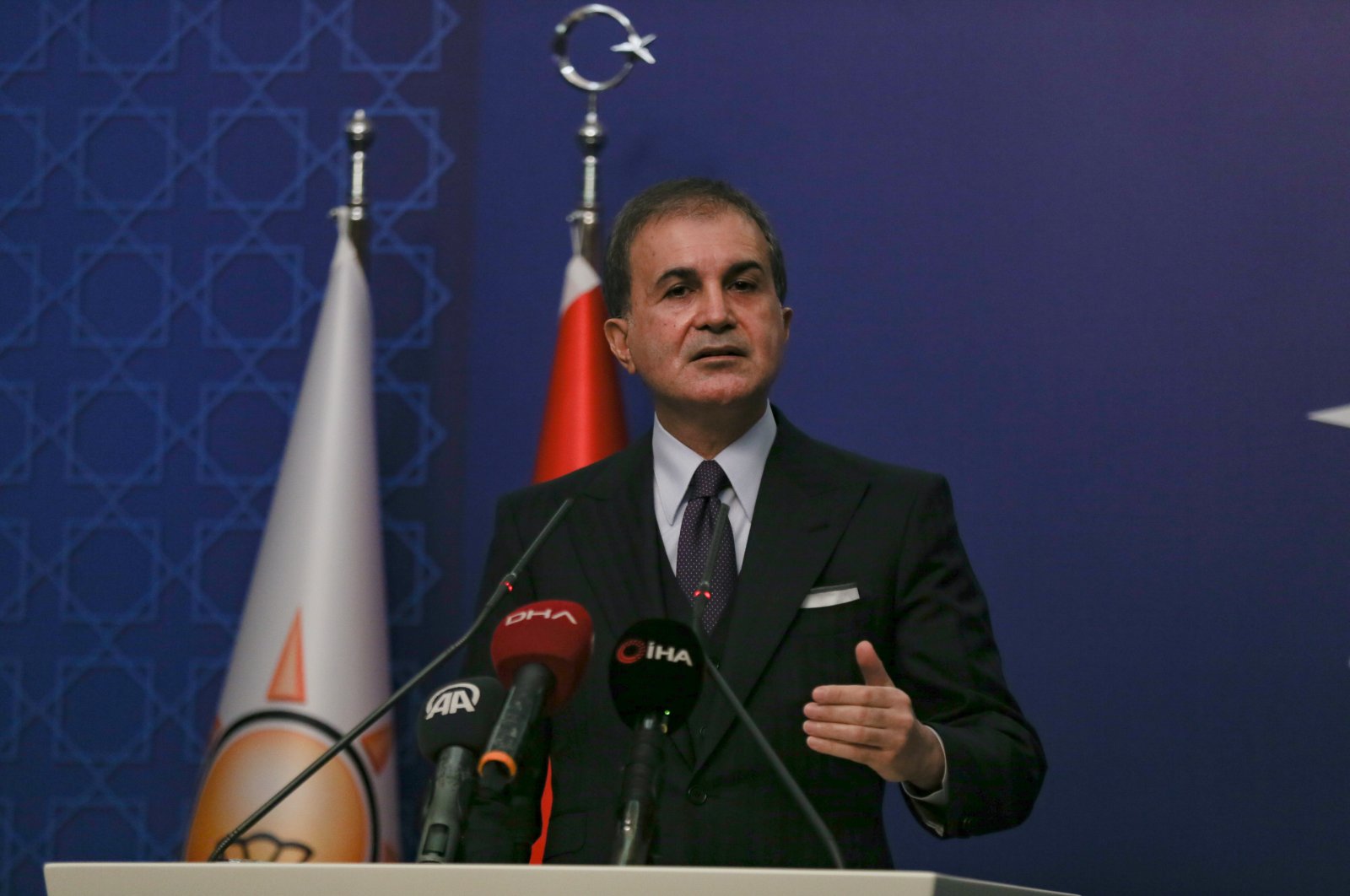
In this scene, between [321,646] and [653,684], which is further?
[321,646]

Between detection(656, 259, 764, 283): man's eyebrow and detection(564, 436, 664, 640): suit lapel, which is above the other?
detection(656, 259, 764, 283): man's eyebrow

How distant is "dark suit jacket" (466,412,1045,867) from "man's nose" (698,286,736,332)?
0.20 metres

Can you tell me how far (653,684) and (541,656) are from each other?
10cm

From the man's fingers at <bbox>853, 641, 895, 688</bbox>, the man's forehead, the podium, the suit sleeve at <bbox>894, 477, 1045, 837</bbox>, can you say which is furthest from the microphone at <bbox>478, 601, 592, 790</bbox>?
the man's forehead

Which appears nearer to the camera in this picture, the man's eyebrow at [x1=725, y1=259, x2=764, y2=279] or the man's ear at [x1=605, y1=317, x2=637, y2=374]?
the man's eyebrow at [x1=725, y1=259, x2=764, y2=279]

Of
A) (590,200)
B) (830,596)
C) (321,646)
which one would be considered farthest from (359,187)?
(830,596)

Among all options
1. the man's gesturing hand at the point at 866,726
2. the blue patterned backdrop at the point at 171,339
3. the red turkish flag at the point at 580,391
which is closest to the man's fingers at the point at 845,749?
the man's gesturing hand at the point at 866,726

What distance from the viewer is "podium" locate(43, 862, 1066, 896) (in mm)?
920

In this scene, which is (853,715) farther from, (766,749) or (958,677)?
(958,677)

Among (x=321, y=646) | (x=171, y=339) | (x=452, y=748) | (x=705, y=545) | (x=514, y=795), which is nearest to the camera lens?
(x=452, y=748)

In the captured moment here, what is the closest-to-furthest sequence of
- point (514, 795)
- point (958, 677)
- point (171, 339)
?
1. point (514, 795)
2. point (958, 677)
3. point (171, 339)

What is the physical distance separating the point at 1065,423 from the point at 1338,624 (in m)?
0.69

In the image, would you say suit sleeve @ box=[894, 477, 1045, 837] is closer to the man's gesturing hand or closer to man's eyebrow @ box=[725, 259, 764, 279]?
the man's gesturing hand

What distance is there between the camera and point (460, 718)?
3.64 feet
